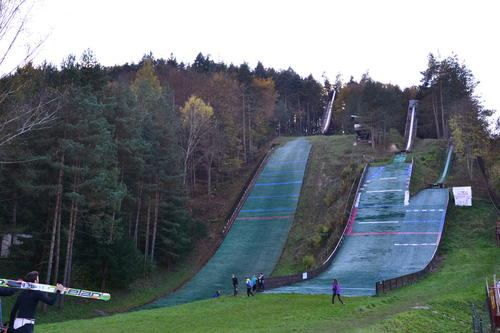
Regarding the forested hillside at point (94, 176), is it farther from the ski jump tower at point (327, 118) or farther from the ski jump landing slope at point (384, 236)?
the ski jump tower at point (327, 118)

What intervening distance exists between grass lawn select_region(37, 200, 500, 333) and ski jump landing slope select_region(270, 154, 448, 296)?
9.30 feet

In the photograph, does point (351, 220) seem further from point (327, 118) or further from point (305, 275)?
point (327, 118)

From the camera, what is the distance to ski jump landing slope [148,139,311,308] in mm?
38312

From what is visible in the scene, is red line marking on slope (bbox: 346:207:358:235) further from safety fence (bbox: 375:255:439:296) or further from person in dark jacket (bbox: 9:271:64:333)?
person in dark jacket (bbox: 9:271:64:333)

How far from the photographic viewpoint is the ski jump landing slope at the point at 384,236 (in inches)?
1275

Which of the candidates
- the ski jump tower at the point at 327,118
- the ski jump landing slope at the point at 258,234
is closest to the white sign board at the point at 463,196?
the ski jump landing slope at the point at 258,234

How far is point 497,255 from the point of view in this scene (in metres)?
34.7

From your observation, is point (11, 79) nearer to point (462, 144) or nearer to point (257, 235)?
point (257, 235)

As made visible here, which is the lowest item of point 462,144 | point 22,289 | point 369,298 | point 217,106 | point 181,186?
point 369,298

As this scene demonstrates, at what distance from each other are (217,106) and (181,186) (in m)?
24.9

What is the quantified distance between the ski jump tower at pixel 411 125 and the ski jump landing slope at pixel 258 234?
14.3 meters

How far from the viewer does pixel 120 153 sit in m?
38.9

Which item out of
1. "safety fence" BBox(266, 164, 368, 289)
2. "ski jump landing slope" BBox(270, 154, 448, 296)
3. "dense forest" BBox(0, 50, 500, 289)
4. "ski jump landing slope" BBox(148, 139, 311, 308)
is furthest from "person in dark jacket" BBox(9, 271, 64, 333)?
"ski jump landing slope" BBox(148, 139, 311, 308)

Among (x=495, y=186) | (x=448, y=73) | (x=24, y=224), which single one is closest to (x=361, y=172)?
(x=495, y=186)
